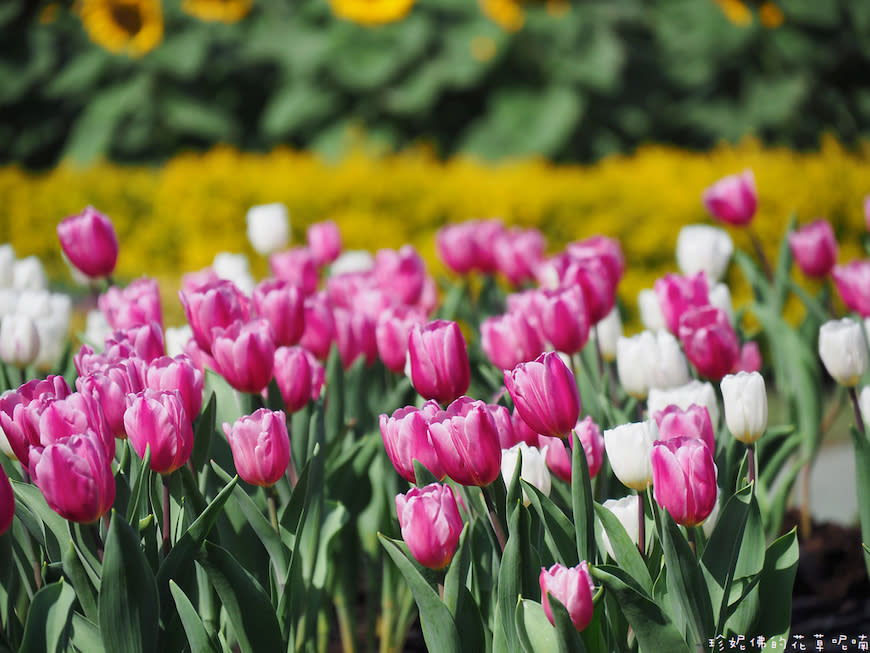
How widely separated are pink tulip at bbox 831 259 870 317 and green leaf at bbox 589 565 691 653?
1.01m

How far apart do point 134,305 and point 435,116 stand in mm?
6049

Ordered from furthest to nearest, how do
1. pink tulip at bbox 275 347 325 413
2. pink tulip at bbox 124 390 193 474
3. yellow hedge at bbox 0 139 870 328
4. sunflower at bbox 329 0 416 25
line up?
sunflower at bbox 329 0 416 25 < yellow hedge at bbox 0 139 870 328 < pink tulip at bbox 275 347 325 413 < pink tulip at bbox 124 390 193 474

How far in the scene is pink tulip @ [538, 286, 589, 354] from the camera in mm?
1539

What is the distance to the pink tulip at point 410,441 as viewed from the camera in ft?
3.91

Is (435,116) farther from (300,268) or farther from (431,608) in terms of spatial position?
(431,608)

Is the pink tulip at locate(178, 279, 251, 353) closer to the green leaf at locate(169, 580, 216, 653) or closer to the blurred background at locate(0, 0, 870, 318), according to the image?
the green leaf at locate(169, 580, 216, 653)

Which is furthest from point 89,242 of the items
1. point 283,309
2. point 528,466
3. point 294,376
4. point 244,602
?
point 528,466

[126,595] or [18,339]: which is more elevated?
[18,339]

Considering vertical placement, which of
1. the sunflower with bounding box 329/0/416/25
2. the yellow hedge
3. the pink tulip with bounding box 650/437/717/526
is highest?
the sunflower with bounding box 329/0/416/25

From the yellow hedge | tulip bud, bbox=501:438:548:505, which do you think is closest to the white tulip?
tulip bud, bbox=501:438:548:505

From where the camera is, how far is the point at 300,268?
87.6 inches

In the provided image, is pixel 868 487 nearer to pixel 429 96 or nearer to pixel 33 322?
pixel 33 322

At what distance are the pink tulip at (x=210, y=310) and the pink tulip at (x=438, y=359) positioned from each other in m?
0.35

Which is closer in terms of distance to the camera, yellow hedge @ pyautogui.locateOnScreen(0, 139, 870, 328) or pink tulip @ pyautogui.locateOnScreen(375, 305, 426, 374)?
pink tulip @ pyautogui.locateOnScreen(375, 305, 426, 374)
